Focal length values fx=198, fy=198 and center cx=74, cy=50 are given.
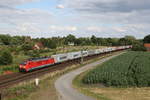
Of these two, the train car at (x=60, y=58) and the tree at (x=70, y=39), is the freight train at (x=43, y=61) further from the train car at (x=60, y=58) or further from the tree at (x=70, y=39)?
the tree at (x=70, y=39)

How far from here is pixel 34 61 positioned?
43562 millimetres

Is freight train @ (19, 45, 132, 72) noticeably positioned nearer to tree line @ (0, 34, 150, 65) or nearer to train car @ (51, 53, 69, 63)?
train car @ (51, 53, 69, 63)

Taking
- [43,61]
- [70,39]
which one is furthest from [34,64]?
[70,39]

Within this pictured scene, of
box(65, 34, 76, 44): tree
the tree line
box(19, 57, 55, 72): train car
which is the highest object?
box(65, 34, 76, 44): tree

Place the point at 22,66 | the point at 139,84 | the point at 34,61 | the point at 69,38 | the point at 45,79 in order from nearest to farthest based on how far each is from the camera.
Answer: the point at 139,84 < the point at 45,79 < the point at 22,66 < the point at 34,61 < the point at 69,38

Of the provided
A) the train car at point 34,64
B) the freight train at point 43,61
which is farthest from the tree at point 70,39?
the train car at point 34,64

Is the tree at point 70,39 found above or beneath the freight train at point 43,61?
above

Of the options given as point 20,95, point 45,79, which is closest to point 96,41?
point 45,79

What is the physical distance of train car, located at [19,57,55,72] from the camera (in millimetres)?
40875

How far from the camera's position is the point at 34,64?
142 ft

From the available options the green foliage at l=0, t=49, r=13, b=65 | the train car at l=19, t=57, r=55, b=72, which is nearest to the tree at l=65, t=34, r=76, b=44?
the green foliage at l=0, t=49, r=13, b=65

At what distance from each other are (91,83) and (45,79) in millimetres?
8179

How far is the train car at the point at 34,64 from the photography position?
4088cm

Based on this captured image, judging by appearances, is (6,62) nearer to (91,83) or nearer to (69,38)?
(91,83)
